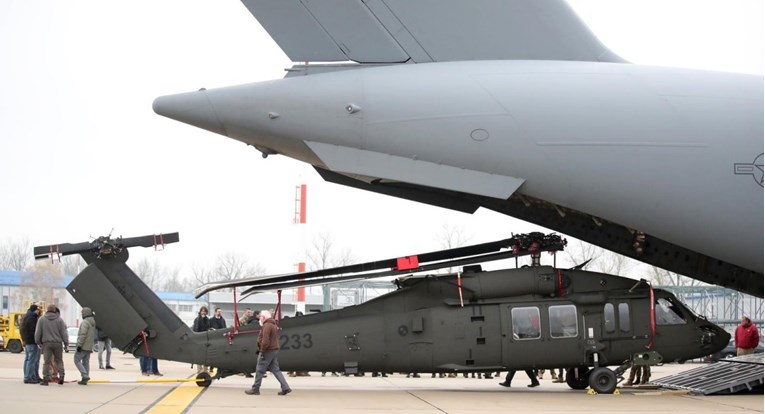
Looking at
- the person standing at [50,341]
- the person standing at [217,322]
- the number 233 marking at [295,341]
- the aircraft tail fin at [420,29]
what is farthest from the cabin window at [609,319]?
the person standing at [217,322]

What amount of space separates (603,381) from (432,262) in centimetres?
360

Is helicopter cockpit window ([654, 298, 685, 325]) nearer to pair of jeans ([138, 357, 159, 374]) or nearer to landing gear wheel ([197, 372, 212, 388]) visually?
landing gear wheel ([197, 372, 212, 388])

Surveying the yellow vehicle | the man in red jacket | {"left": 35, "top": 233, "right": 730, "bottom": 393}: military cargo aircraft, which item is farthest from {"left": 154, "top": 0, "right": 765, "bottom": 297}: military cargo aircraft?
the yellow vehicle

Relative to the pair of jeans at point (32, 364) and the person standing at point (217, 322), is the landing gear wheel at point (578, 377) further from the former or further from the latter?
the person standing at point (217, 322)

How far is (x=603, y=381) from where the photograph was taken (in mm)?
15758

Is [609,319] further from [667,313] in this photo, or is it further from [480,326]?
[480,326]

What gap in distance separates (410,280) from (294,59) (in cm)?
441

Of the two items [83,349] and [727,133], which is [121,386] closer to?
[83,349]

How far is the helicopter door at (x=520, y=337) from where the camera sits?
Result: 1589 cm

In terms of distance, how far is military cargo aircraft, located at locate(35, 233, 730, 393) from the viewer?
1590 cm

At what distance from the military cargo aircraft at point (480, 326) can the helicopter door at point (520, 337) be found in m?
0.02

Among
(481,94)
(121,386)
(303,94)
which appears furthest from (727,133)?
(121,386)

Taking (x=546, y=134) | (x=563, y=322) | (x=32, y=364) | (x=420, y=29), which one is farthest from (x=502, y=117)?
(x=32, y=364)

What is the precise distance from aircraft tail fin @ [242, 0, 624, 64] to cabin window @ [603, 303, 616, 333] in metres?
4.40
